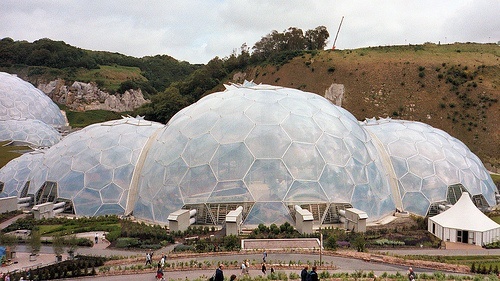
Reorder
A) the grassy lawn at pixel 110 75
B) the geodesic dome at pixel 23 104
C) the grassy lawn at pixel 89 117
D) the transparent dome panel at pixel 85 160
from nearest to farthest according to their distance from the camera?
the transparent dome panel at pixel 85 160 < the geodesic dome at pixel 23 104 < the grassy lawn at pixel 89 117 < the grassy lawn at pixel 110 75

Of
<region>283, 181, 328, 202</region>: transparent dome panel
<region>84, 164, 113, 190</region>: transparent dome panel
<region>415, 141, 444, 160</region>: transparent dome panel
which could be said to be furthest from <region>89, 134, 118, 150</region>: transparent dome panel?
<region>415, 141, 444, 160</region>: transparent dome panel

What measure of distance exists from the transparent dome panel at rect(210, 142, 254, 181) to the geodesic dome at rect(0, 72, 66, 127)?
4239cm

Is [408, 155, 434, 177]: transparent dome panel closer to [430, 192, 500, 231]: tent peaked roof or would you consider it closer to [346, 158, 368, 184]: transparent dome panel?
[346, 158, 368, 184]: transparent dome panel

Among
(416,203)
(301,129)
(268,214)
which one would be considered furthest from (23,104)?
(416,203)

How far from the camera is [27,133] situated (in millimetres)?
46406

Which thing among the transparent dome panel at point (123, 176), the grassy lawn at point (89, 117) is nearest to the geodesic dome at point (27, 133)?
the grassy lawn at point (89, 117)

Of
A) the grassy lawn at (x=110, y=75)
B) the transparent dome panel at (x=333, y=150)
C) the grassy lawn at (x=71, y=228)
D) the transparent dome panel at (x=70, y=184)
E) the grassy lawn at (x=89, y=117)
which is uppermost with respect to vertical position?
the grassy lawn at (x=110, y=75)

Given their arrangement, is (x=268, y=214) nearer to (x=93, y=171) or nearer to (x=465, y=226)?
(x=465, y=226)

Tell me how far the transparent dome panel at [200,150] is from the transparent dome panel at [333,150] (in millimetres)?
5815

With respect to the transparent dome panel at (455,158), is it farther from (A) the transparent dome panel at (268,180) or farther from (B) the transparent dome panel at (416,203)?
(A) the transparent dome panel at (268,180)

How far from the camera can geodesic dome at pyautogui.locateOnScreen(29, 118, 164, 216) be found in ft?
78.0

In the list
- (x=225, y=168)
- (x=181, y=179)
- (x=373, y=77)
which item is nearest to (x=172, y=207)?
(x=181, y=179)

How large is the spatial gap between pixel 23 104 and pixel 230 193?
48.6 m

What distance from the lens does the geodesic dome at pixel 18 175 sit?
26984 mm
